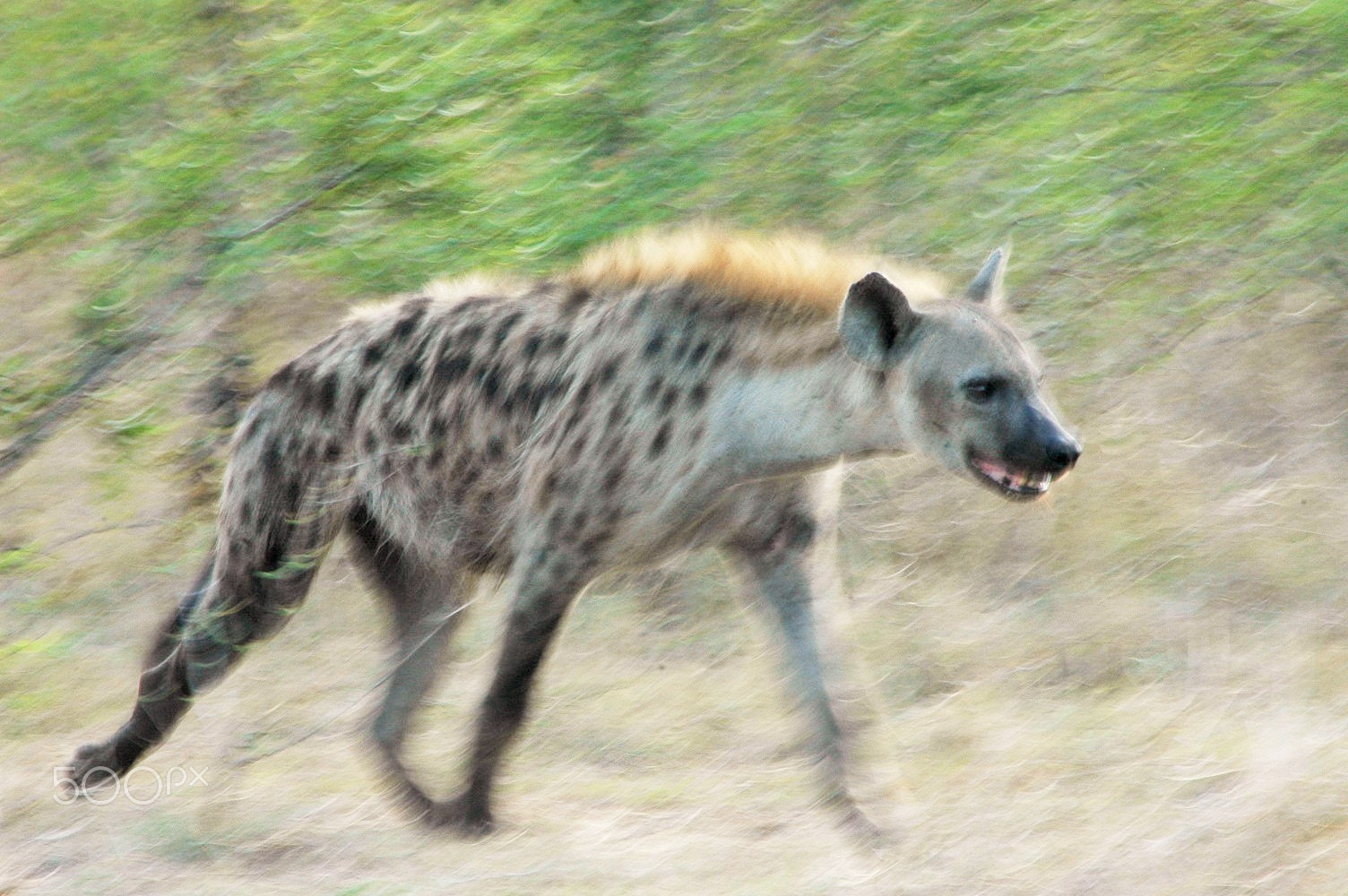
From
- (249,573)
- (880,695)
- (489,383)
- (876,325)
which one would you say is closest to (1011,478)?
(876,325)

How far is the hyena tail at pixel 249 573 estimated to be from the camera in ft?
10.9

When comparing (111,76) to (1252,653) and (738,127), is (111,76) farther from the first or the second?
(1252,653)

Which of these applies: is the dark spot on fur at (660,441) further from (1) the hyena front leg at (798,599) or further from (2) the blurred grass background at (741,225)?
(2) the blurred grass background at (741,225)

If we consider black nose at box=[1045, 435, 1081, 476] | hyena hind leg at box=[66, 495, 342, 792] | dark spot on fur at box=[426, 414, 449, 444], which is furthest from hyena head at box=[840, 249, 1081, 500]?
hyena hind leg at box=[66, 495, 342, 792]

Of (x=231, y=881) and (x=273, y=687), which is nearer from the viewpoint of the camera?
(x=231, y=881)

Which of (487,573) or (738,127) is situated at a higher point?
(738,127)

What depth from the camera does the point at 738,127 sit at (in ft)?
12.6

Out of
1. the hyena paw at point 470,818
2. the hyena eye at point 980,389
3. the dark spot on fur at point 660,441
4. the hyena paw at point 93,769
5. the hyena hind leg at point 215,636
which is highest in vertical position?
the hyena eye at point 980,389

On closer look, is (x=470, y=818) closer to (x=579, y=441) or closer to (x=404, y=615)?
(x=404, y=615)

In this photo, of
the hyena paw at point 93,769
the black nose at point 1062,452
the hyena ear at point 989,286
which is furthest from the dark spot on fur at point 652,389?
the hyena paw at point 93,769

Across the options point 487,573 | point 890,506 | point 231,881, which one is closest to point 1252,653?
point 890,506

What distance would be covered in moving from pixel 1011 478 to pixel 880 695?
4.42 feet

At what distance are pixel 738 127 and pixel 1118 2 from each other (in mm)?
953

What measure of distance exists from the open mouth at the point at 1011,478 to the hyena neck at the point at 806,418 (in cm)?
15
